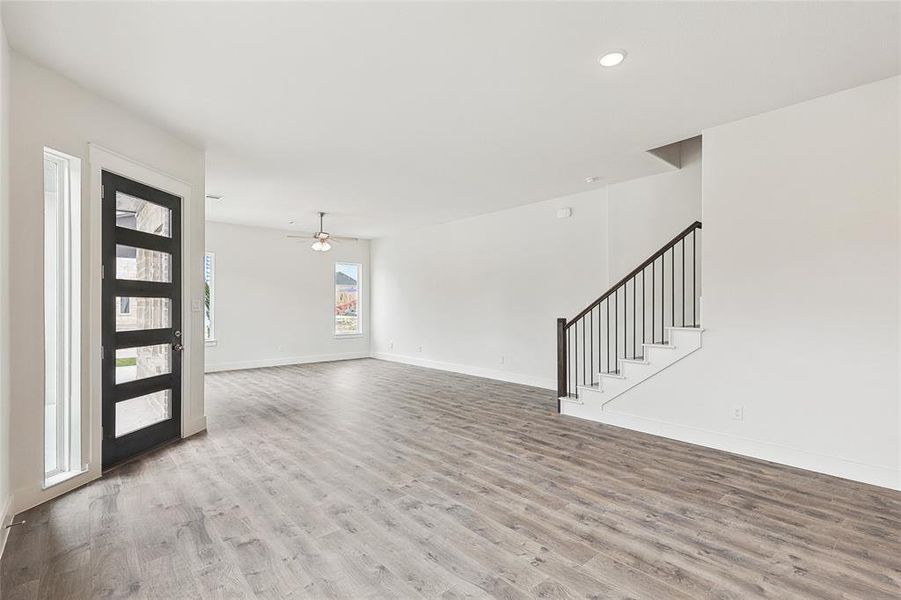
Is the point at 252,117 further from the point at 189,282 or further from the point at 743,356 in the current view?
the point at 743,356

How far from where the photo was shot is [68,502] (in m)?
2.93

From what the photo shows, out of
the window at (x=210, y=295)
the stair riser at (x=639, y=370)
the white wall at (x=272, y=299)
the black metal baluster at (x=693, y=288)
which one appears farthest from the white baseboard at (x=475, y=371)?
the window at (x=210, y=295)

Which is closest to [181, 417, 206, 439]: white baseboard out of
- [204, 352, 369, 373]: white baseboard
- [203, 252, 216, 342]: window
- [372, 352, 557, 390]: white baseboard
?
[204, 352, 369, 373]: white baseboard

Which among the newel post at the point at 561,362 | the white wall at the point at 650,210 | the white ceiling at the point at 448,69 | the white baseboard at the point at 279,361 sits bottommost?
the white baseboard at the point at 279,361

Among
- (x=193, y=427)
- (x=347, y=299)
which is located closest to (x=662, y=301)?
(x=193, y=427)

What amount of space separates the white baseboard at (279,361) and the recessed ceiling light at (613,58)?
7.91 metres

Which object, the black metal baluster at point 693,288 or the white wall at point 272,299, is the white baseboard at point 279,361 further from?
the black metal baluster at point 693,288

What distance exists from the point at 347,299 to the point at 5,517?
8.08m

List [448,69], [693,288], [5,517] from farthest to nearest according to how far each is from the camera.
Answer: [693,288] < [448,69] < [5,517]

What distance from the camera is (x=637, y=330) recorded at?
5680 mm

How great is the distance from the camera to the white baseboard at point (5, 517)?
2.40 meters

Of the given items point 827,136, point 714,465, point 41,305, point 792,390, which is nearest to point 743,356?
point 792,390

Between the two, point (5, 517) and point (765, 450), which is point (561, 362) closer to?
point (765, 450)

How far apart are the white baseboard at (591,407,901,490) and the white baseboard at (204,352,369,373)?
22.8ft
